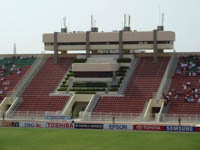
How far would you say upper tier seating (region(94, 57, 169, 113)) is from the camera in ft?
243

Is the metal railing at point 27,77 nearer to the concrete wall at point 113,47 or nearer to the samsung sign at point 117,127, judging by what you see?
the concrete wall at point 113,47

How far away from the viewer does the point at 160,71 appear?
82562mm

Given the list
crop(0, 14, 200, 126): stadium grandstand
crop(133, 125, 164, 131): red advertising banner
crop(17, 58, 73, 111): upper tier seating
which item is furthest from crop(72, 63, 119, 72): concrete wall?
crop(133, 125, 164, 131): red advertising banner

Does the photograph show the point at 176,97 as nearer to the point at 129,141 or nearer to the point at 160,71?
the point at 160,71

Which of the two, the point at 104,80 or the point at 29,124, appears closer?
the point at 29,124

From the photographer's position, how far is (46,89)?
275 ft

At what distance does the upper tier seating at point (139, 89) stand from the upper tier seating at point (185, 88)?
2940 millimetres

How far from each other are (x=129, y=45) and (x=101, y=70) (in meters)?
8.17

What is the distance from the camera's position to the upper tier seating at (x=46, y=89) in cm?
7831

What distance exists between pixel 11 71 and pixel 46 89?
33.9 feet

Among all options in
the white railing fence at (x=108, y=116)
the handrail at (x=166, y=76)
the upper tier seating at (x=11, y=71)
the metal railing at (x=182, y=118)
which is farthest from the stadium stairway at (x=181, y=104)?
the upper tier seating at (x=11, y=71)

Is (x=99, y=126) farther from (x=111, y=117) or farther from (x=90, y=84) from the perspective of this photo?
(x=90, y=84)

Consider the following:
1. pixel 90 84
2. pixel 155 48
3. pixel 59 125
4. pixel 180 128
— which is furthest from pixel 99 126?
pixel 155 48

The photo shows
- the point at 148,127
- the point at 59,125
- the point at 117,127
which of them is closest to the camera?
the point at 148,127
